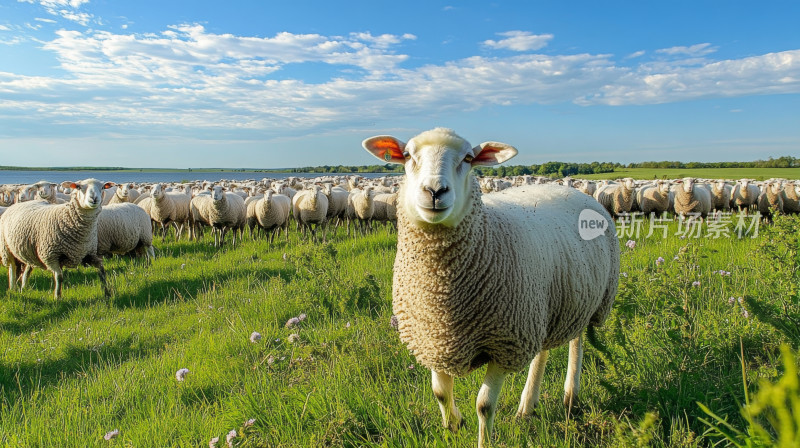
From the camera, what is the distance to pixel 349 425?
276 cm

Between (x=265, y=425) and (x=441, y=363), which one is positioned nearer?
(x=441, y=363)

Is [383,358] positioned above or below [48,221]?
below

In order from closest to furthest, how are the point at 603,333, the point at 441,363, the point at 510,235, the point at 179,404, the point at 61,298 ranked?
the point at 441,363, the point at 510,235, the point at 179,404, the point at 603,333, the point at 61,298

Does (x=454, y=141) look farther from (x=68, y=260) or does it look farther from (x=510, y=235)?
(x=68, y=260)

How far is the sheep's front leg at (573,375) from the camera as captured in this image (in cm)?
327

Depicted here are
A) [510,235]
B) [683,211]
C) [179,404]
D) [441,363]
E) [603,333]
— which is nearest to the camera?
[441,363]

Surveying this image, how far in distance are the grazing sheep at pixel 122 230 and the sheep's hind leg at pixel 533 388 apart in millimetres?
9463

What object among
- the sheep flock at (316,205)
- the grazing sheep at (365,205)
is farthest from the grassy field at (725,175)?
the grazing sheep at (365,205)

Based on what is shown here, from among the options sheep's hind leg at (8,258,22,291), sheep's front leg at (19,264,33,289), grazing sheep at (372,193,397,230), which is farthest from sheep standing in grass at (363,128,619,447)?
grazing sheep at (372,193,397,230)

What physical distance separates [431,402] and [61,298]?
24.6 feet

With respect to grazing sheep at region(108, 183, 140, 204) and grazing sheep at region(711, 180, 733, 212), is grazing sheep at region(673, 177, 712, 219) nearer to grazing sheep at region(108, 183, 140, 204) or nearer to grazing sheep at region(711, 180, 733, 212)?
grazing sheep at region(711, 180, 733, 212)

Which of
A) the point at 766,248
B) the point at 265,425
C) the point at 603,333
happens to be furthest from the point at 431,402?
the point at 766,248

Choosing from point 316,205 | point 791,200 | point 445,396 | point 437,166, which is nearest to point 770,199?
point 791,200

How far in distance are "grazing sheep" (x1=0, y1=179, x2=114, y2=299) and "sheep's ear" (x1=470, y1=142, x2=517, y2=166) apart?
296 inches
